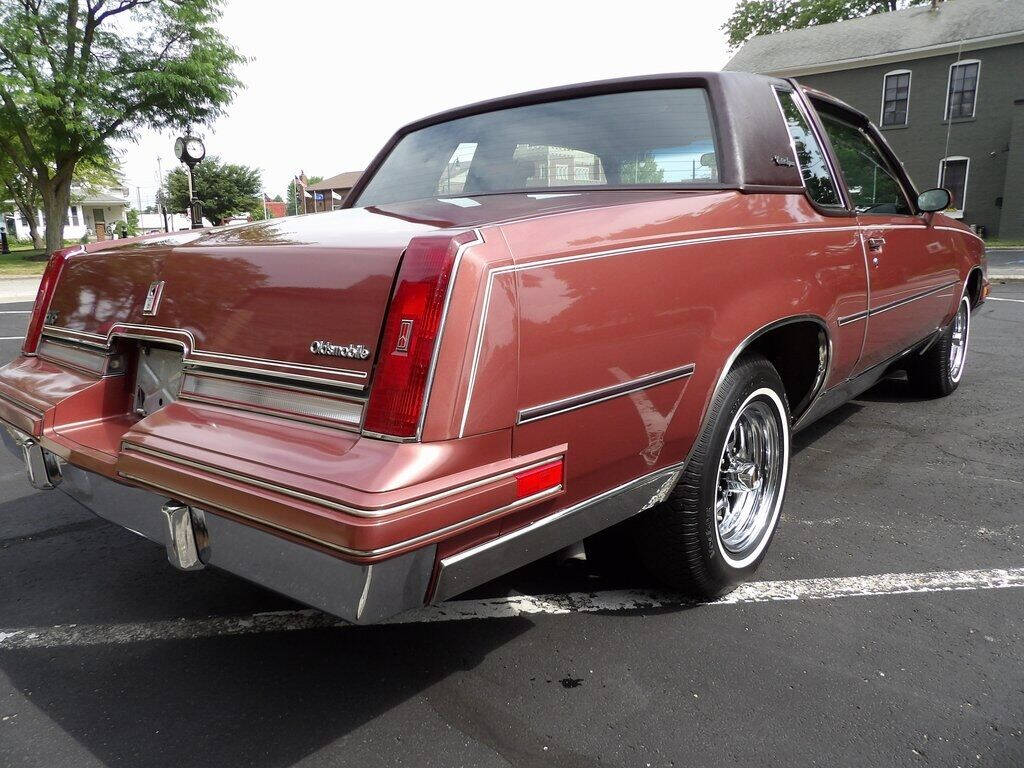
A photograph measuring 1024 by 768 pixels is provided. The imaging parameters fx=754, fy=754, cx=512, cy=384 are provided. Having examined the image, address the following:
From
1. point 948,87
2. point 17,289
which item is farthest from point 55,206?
A: point 948,87

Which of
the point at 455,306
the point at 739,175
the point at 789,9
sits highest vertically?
the point at 789,9

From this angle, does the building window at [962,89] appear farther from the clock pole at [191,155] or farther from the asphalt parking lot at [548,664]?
the asphalt parking lot at [548,664]

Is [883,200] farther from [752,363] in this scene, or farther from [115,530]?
[115,530]

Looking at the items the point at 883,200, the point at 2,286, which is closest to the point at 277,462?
the point at 883,200

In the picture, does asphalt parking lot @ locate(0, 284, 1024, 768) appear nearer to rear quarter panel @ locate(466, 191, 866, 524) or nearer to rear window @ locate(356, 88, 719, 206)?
rear quarter panel @ locate(466, 191, 866, 524)

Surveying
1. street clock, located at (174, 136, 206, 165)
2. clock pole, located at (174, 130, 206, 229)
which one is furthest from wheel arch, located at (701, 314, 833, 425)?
street clock, located at (174, 136, 206, 165)

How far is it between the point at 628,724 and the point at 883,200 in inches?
114

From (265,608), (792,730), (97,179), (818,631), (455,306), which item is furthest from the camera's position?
(97,179)

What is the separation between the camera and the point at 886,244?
333 centimetres

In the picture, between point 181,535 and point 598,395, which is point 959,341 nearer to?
point 598,395

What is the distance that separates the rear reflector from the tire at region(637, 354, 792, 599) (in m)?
0.60

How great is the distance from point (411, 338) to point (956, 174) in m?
30.2

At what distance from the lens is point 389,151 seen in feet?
11.6

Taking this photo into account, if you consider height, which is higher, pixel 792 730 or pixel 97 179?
pixel 97 179
